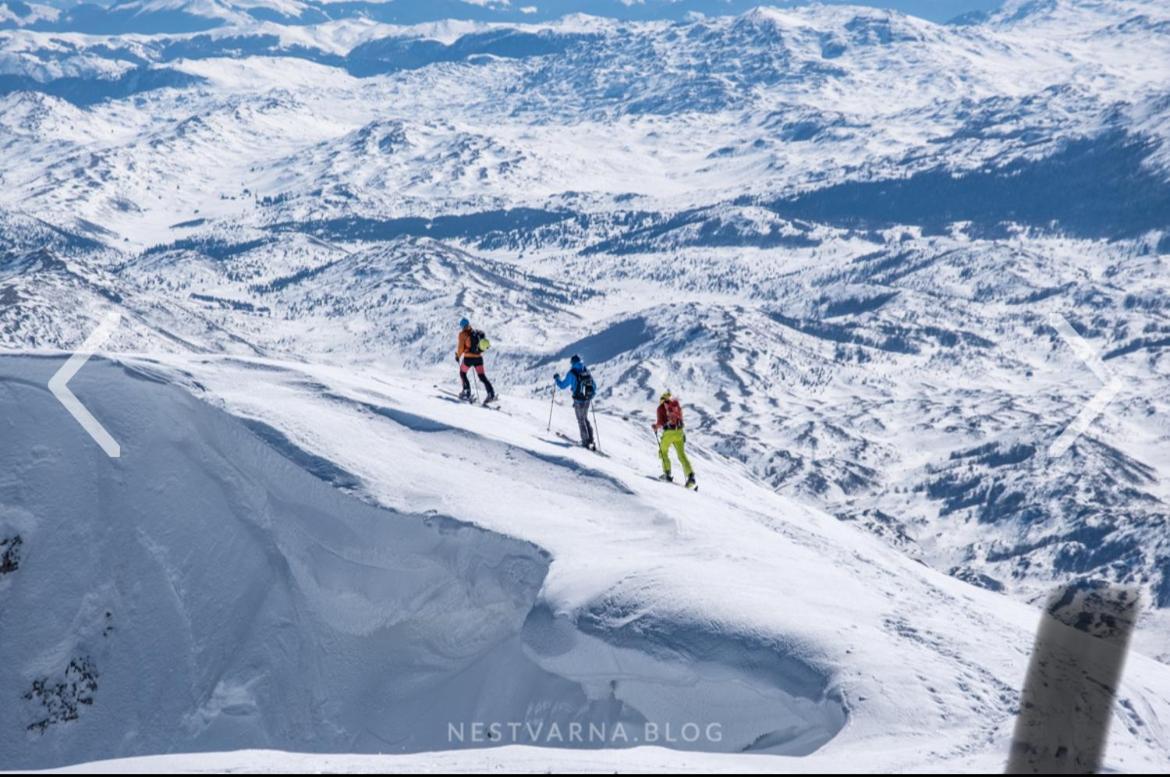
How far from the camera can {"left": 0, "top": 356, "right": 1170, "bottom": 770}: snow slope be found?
26.8 meters

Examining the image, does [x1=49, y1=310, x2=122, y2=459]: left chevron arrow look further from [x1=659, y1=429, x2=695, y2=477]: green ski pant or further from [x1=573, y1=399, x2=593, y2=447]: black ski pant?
[x1=659, y1=429, x2=695, y2=477]: green ski pant

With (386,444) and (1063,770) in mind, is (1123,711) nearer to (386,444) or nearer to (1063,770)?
(1063,770)

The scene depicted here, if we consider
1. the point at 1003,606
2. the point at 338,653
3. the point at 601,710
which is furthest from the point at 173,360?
the point at 1003,606

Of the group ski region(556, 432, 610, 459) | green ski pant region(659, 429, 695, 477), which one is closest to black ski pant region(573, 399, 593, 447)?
ski region(556, 432, 610, 459)

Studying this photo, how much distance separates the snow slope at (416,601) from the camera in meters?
26.8

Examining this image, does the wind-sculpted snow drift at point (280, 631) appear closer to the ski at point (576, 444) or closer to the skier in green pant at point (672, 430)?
the skier in green pant at point (672, 430)

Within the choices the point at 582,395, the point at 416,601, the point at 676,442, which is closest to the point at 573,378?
the point at 582,395

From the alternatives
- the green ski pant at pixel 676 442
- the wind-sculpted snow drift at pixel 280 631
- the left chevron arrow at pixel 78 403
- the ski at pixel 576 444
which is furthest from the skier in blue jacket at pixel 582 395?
the left chevron arrow at pixel 78 403

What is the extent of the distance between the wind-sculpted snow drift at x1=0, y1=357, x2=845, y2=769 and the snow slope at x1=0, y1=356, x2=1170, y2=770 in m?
0.06

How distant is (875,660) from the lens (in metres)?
26.5

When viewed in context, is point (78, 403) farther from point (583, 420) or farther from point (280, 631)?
point (583, 420)

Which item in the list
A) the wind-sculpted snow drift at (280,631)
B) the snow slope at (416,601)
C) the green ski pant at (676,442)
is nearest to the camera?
the snow slope at (416,601)

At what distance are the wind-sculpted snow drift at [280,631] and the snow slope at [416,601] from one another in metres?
0.06

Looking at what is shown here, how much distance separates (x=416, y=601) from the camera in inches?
1287
